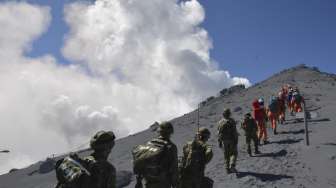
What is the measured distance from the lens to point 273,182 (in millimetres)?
12898

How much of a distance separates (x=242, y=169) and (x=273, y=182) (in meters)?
1.63

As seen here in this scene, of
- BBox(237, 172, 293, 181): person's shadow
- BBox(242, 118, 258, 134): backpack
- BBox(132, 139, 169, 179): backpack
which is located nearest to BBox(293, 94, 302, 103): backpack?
BBox(242, 118, 258, 134): backpack

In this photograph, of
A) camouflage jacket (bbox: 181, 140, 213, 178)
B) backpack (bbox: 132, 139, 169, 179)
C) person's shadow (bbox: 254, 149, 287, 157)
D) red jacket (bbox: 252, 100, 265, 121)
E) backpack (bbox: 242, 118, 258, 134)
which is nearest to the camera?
backpack (bbox: 132, 139, 169, 179)

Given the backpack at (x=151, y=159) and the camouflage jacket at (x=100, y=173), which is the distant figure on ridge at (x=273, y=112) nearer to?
the backpack at (x=151, y=159)

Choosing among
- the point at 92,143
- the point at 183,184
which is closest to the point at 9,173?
the point at 183,184

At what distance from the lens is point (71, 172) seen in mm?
4773

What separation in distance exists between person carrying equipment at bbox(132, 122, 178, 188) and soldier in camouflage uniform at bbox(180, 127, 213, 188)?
1.16 m

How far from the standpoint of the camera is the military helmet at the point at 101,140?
209 inches

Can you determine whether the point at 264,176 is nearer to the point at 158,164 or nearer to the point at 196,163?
the point at 196,163

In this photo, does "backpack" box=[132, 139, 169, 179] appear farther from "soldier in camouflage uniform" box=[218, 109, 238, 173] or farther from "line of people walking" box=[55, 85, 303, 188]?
"soldier in camouflage uniform" box=[218, 109, 238, 173]

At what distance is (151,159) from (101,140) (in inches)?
79.9

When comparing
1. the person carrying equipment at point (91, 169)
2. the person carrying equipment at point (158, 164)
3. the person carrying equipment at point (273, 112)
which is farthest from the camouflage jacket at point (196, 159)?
the person carrying equipment at point (273, 112)

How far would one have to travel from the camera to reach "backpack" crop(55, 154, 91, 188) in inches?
186

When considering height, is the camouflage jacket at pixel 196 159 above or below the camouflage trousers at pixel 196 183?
above
